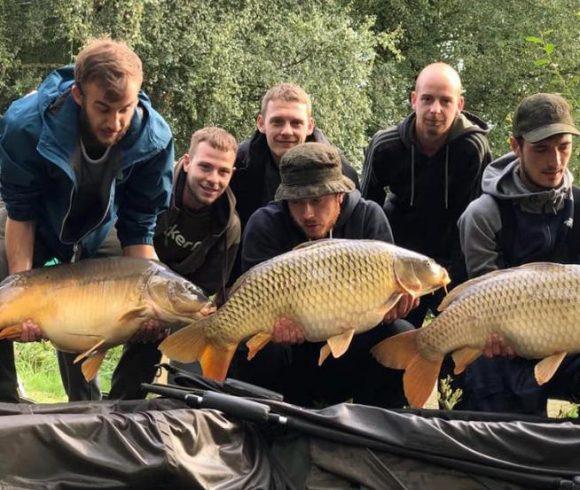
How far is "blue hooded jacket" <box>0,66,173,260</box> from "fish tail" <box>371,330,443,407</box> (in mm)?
A: 676

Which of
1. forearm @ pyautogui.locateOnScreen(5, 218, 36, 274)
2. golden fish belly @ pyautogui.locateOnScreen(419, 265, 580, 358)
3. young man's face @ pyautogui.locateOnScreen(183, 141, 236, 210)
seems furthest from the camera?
young man's face @ pyautogui.locateOnScreen(183, 141, 236, 210)

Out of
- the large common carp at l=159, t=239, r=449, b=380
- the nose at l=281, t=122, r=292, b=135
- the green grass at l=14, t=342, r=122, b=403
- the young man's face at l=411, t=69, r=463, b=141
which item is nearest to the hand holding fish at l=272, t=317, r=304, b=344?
the large common carp at l=159, t=239, r=449, b=380


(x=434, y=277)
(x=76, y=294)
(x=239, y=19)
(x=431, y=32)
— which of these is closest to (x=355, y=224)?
(x=434, y=277)

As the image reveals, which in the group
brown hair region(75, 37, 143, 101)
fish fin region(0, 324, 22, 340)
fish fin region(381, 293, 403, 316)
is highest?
brown hair region(75, 37, 143, 101)

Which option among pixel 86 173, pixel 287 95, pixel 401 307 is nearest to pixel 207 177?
pixel 287 95

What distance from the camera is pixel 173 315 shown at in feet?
6.77

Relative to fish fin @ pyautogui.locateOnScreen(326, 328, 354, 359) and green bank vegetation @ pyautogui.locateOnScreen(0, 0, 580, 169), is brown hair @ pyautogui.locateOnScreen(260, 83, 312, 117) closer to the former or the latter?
fish fin @ pyautogui.locateOnScreen(326, 328, 354, 359)

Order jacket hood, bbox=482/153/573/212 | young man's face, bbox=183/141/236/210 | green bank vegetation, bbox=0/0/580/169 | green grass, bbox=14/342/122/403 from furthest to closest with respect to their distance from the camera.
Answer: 1. green bank vegetation, bbox=0/0/580/169
2. green grass, bbox=14/342/122/403
3. young man's face, bbox=183/141/236/210
4. jacket hood, bbox=482/153/573/212

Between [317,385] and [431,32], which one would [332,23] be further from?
[317,385]

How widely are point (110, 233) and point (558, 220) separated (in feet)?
3.66

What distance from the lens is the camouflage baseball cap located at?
2234 mm

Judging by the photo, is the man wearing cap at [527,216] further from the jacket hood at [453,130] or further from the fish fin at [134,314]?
the fish fin at [134,314]

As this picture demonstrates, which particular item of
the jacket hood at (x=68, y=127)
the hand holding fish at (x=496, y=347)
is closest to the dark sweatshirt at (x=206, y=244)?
the jacket hood at (x=68, y=127)

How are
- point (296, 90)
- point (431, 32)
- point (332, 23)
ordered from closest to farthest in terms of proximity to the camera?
point (296, 90), point (332, 23), point (431, 32)
